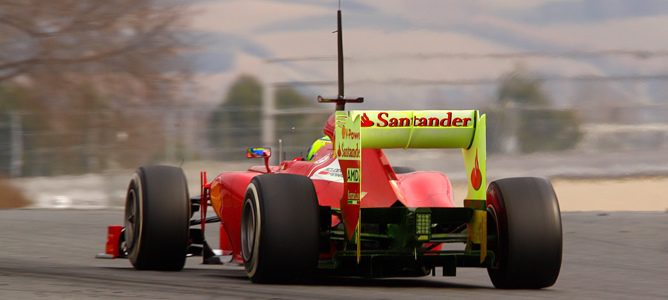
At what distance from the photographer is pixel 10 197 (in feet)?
73.6

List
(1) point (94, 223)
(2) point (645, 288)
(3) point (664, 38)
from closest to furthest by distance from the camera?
1. (2) point (645, 288)
2. (1) point (94, 223)
3. (3) point (664, 38)

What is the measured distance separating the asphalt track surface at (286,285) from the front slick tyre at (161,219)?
162 mm

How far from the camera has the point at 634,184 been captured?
20.9 metres

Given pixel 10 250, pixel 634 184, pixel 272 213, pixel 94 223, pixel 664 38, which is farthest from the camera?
pixel 664 38

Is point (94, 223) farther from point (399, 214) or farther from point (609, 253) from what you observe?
point (399, 214)

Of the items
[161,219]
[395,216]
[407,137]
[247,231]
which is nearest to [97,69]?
[161,219]

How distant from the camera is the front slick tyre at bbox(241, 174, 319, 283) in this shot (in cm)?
900

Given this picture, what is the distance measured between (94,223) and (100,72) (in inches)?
476

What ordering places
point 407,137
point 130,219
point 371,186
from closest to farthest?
point 407,137, point 371,186, point 130,219

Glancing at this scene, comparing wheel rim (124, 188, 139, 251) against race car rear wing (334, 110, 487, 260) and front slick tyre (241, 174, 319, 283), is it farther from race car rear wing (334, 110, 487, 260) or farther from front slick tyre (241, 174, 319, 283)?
race car rear wing (334, 110, 487, 260)

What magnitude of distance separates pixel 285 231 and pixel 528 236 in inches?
58.6

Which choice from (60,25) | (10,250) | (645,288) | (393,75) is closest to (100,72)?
(60,25)

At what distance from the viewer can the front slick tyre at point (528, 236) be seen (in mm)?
9227

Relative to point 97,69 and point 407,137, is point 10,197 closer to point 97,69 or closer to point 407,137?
point 97,69
